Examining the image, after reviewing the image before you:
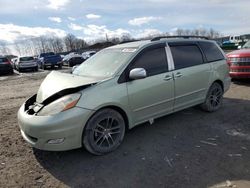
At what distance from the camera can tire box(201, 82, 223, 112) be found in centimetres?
567

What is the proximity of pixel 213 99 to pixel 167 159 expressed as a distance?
8.81 ft

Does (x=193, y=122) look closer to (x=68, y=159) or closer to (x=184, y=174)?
(x=184, y=174)

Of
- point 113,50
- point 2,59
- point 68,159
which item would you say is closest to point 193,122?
point 113,50

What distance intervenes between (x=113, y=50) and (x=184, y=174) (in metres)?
2.83

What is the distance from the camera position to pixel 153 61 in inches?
179

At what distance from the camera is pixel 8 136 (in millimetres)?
4875

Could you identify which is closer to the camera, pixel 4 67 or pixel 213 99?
pixel 213 99

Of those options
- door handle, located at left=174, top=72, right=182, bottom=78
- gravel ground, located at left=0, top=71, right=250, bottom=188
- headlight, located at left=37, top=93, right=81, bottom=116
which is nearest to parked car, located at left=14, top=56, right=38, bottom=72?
gravel ground, located at left=0, top=71, right=250, bottom=188

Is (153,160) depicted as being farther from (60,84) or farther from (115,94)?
(60,84)

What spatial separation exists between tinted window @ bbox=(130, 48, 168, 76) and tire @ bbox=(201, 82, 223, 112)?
1.65 metres

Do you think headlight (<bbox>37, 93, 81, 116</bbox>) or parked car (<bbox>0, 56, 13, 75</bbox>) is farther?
parked car (<bbox>0, 56, 13, 75</bbox>)

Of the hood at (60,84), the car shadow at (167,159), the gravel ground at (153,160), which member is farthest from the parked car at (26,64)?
the car shadow at (167,159)

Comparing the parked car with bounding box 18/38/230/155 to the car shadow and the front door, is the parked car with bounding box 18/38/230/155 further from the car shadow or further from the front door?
the car shadow

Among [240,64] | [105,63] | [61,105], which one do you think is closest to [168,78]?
[105,63]
